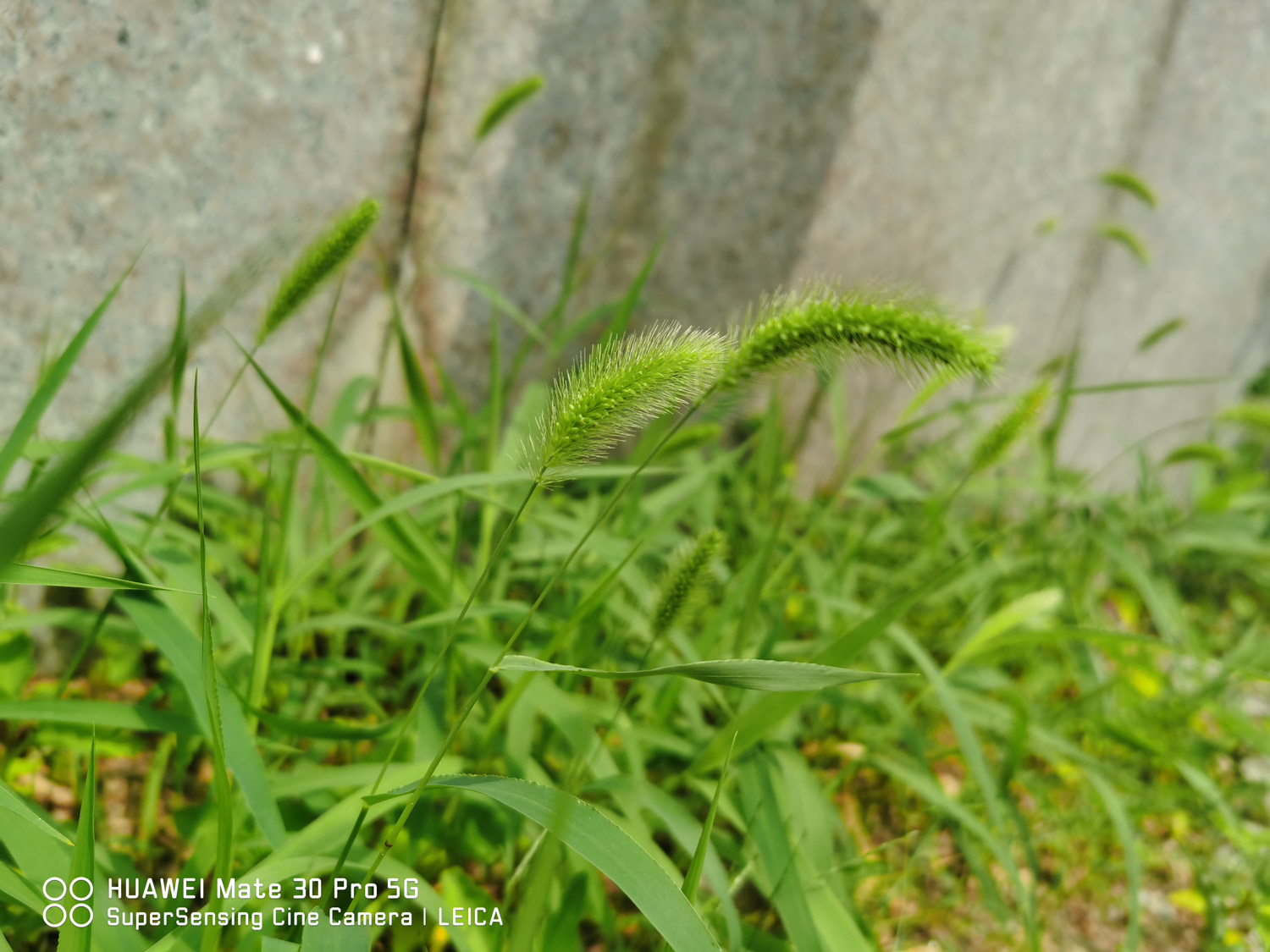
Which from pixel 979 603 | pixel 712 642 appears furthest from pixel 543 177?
pixel 979 603

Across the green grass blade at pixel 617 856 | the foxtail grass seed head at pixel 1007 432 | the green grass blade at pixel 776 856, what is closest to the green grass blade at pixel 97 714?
the green grass blade at pixel 617 856

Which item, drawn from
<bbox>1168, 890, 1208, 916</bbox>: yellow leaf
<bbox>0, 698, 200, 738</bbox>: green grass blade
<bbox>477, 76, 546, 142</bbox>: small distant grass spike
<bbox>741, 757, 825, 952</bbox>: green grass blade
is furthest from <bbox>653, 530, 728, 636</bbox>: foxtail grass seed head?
<bbox>1168, 890, 1208, 916</bbox>: yellow leaf

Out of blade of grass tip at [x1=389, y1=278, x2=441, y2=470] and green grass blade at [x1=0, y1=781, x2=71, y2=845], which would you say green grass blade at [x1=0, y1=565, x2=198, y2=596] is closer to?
green grass blade at [x1=0, y1=781, x2=71, y2=845]

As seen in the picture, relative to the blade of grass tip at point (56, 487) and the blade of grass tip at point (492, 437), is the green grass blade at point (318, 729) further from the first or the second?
the blade of grass tip at point (56, 487)

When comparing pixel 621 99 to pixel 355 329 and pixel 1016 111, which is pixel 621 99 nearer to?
pixel 355 329

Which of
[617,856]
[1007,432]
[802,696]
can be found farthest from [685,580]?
[1007,432]

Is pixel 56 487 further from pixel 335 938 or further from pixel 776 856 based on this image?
pixel 776 856
